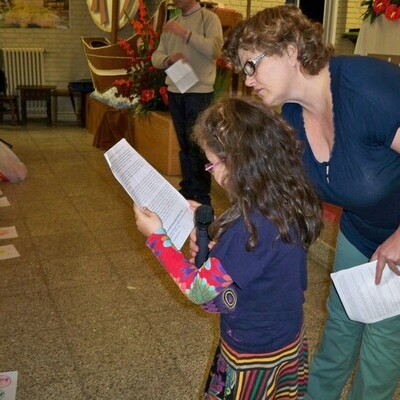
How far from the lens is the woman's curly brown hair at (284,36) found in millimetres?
1271

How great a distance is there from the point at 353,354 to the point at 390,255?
0.49 meters

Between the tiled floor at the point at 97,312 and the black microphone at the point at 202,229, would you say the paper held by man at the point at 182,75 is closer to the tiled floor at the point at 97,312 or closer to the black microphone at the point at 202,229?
the tiled floor at the point at 97,312

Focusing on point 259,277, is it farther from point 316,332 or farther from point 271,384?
point 316,332

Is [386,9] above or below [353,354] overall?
above

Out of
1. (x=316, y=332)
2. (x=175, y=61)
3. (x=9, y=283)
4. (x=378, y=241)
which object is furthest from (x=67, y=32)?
(x=378, y=241)

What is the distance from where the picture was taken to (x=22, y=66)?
342 inches

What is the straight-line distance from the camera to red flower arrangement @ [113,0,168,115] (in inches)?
219

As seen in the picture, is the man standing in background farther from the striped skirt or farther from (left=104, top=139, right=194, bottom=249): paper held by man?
the striped skirt

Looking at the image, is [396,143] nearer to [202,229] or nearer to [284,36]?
[284,36]

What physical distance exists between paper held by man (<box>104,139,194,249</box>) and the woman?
1.13 feet

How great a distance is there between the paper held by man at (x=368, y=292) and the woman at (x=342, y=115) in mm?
33

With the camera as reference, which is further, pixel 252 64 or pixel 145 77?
pixel 145 77

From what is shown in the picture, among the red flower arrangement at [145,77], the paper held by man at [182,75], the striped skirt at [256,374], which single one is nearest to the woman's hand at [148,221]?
the striped skirt at [256,374]

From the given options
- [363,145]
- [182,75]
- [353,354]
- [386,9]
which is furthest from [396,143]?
[182,75]
